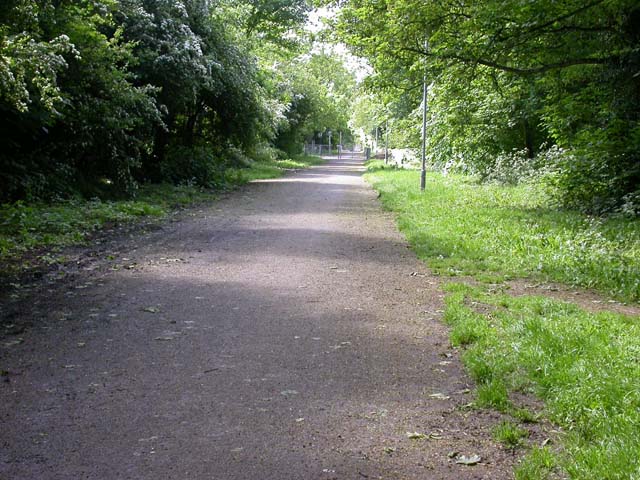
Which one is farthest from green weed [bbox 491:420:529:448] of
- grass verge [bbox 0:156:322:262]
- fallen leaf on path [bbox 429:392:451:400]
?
grass verge [bbox 0:156:322:262]

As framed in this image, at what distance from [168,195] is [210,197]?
1.70 m

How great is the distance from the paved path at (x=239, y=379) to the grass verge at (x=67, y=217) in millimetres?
2059

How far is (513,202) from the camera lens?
17.7m

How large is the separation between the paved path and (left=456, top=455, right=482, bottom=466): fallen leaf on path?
6 centimetres

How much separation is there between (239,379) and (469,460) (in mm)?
1956

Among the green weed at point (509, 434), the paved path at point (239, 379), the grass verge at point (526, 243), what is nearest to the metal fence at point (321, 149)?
the grass verge at point (526, 243)

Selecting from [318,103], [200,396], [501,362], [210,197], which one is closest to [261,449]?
[200,396]

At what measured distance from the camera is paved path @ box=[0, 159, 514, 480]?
3746mm

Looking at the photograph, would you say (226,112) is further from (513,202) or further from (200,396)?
(200,396)

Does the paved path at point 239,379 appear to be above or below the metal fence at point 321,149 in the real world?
below

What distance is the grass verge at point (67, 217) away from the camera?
10531 millimetres

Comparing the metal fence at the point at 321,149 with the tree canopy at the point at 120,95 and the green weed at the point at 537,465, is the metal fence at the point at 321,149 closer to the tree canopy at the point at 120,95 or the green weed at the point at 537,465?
the tree canopy at the point at 120,95

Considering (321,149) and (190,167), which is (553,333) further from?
(321,149)

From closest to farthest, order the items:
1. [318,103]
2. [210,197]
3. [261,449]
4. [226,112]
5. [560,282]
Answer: [261,449]
[560,282]
[210,197]
[226,112]
[318,103]
